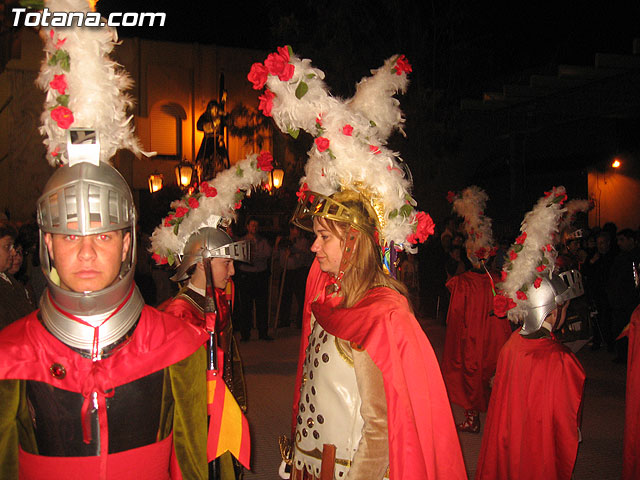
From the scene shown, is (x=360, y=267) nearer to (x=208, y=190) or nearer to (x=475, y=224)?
(x=208, y=190)

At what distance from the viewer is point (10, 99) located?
16.9 metres

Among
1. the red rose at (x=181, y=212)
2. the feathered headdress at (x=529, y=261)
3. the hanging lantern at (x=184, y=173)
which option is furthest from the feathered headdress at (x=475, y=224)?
the hanging lantern at (x=184, y=173)

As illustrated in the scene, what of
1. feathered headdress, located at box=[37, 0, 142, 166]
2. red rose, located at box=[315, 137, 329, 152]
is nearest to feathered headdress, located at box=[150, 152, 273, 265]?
red rose, located at box=[315, 137, 329, 152]

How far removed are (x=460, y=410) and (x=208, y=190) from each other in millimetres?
4581

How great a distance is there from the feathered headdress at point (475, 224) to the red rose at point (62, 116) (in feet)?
18.2

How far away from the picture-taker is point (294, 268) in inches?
468

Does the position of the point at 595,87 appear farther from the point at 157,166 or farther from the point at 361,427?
the point at 157,166

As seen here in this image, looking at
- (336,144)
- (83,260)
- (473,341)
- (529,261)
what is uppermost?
(336,144)

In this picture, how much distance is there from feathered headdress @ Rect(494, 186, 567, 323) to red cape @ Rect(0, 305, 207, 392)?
2.69m

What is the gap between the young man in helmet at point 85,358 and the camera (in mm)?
1971

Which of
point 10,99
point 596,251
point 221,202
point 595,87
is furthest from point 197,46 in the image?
point 221,202

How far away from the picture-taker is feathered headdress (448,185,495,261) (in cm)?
673

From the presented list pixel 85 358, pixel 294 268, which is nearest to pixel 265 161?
pixel 85 358

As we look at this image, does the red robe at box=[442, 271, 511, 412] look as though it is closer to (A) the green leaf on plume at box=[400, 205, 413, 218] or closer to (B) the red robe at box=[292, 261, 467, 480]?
(A) the green leaf on plume at box=[400, 205, 413, 218]
